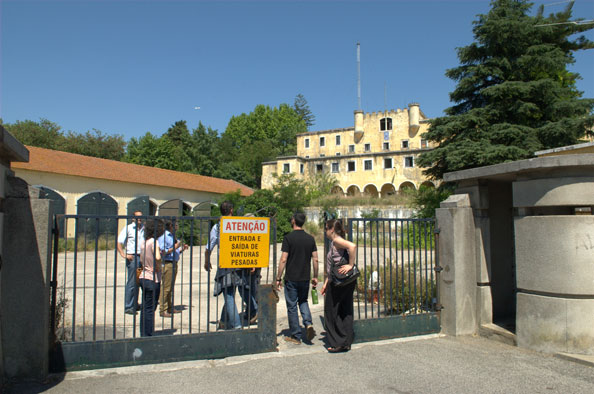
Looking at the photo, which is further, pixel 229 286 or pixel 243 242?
pixel 229 286

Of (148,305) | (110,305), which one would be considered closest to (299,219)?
(148,305)

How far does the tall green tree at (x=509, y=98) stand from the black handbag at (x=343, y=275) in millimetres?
16470

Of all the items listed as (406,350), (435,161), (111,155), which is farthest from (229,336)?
(111,155)

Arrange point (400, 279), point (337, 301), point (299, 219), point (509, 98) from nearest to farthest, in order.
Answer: point (337, 301) → point (299, 219) → point (400, 279) → point (509, 98)

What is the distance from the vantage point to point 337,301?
18.9 feet

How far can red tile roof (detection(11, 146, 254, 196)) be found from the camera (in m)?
27.6

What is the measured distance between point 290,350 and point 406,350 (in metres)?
1.60

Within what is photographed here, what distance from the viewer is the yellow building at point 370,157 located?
50969 millimetres

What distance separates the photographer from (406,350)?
5789 millimetres

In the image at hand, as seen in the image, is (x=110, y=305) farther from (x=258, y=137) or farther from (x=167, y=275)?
(x=258, y=137)

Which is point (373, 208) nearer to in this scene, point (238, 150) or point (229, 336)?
point (229, 336)

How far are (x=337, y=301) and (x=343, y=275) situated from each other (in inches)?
17.2

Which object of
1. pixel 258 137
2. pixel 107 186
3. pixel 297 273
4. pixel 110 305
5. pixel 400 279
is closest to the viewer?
pixel 297 273

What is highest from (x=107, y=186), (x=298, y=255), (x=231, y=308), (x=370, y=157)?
(x=370, y=157)
